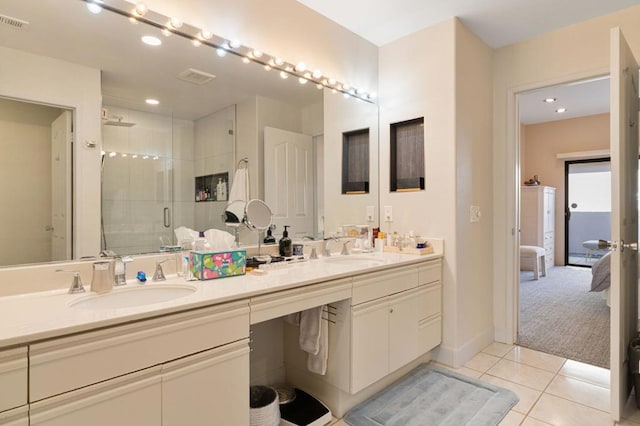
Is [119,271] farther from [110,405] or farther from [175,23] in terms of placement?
[175,23]

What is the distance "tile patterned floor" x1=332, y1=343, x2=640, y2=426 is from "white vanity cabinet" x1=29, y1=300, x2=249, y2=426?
2.91 feet

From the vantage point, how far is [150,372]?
1141 millimetres

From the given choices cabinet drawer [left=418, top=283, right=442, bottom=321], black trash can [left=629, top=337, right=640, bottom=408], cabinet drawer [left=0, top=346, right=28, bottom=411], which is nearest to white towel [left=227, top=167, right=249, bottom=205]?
cabinet drawer [left=0, top=346, right=28, bottom=411]

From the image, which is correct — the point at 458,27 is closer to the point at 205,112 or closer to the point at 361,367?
the point at 205,112

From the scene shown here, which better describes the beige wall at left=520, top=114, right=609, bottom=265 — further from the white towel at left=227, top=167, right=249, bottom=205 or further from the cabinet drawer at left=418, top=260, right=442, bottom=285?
the white towel at left=227, top=167, right=249, bottom=205

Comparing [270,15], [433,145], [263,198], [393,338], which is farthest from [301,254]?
[270,15]

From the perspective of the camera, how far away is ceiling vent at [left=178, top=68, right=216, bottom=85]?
6.25 ft

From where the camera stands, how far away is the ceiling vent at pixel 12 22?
137 cm

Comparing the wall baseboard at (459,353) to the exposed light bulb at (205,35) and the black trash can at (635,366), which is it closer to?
the black trash can at (635,366)

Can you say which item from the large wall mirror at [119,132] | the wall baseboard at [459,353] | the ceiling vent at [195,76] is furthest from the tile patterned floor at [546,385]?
the ceiling vent at [195,76]

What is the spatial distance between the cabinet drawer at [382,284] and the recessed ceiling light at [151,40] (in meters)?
1.62

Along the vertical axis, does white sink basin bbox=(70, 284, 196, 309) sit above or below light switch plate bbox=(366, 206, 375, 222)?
below

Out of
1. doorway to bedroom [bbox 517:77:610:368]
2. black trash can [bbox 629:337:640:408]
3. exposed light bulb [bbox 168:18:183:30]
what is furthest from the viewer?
doorway to bedroom [bbox 517:77:610:368]

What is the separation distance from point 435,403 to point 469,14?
2671 mm
